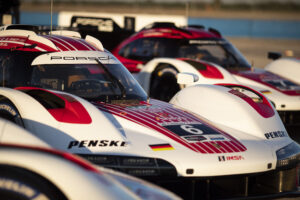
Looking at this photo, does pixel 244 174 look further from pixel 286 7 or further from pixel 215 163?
pixel 286 7

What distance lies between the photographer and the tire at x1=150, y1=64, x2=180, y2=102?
10.8m

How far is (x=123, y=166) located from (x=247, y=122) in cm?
178

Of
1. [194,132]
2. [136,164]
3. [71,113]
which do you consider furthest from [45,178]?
[194,132]

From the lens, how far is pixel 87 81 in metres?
6.63

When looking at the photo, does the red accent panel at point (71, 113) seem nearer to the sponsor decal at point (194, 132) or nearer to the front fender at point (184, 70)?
the sponsor decal at point (194, 132)

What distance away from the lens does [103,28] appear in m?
15.0

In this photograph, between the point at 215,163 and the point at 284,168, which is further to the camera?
the point at 284,168

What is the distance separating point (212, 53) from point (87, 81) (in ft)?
19.5

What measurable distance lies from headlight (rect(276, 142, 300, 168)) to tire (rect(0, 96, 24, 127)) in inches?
89.5

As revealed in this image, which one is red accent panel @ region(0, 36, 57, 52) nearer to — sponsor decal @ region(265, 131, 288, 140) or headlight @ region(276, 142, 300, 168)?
sponsor decal @ region(265, 131, 288, 140)

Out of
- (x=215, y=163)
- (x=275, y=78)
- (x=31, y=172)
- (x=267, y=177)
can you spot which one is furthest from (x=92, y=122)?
(x=275, y=78)

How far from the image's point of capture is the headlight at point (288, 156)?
19.4 ft

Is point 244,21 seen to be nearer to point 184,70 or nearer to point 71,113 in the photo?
point 184,70

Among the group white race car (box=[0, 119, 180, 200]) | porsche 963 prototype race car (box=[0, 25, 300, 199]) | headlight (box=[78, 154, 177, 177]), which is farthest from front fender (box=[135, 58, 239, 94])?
white race car (box=[0, 119, 180, 200])
